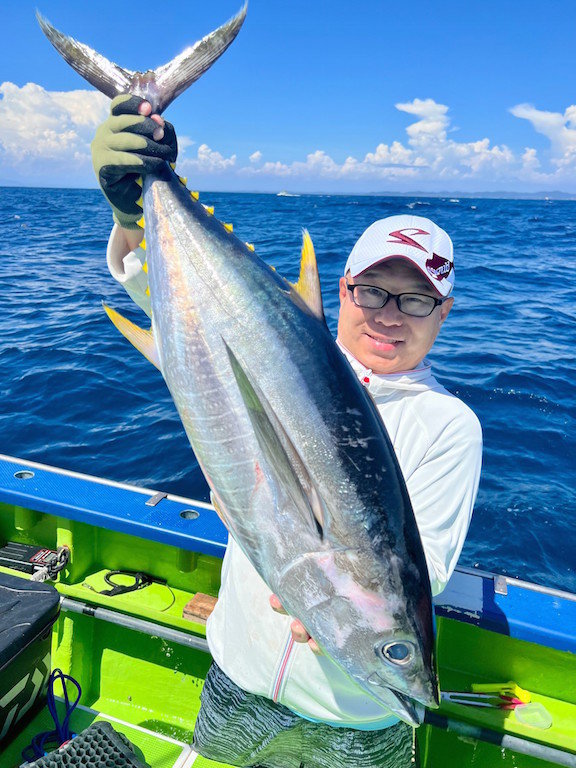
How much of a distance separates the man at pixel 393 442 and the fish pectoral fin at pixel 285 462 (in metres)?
0.44

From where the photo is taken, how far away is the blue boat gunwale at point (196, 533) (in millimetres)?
2654

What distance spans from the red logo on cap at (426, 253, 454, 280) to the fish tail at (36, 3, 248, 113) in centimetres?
102

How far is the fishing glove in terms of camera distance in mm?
1871

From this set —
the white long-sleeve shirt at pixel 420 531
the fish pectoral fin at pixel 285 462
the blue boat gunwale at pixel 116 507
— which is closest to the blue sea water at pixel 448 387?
the blue boat gunwale at pixel 116 507

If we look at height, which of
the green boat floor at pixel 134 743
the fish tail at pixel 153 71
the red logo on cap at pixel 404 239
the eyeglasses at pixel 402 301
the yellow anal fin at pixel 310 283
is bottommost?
the green boat floor at pixel 134 743

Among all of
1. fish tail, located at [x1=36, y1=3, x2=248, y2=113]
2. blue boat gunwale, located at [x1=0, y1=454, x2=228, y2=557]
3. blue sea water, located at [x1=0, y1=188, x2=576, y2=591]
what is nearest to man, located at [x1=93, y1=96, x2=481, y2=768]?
fish tail, located at [x1=36, y1=3, x2=248, y2=113]

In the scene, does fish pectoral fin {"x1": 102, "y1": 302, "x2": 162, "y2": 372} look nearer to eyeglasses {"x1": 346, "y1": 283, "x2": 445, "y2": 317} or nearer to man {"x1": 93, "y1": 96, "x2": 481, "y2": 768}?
man {"x1": 93, "y1": 96, "x2": 481, "y2": 768}

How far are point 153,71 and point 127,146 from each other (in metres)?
0.44

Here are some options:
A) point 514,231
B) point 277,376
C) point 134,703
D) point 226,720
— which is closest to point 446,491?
point 277,376

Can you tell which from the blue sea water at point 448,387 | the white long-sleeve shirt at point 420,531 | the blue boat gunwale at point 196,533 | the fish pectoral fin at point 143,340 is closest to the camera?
the fish pectoral fin at point 143,340

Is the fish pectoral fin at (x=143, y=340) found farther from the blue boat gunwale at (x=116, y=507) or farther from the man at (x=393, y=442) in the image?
the blue boat gunwale at (x=116, y=507)

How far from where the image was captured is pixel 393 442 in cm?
205

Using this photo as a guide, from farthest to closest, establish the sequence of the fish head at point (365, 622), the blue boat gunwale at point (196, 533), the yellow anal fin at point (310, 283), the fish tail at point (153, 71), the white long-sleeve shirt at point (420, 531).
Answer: the blue boat gunwale at point (196, 533)
the fish tail at point (153, 71)
the white long-sleeve shirt at point (420, 531)
the yellow anal fin at point (310, 283)
the fish head at point (365, 622)

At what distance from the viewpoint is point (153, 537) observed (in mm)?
3168
